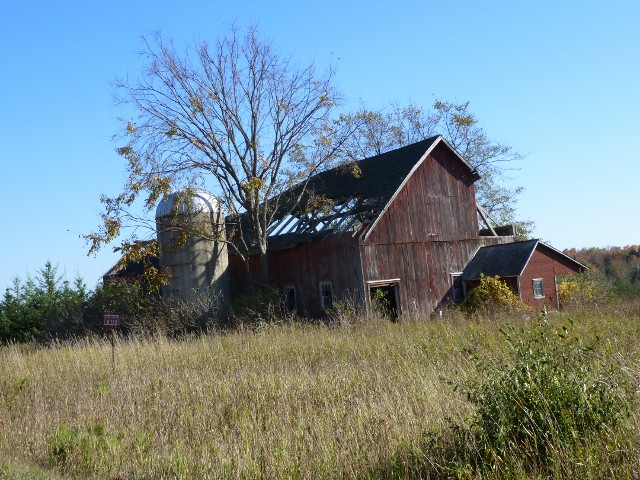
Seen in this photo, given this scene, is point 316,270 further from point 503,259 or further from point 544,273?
point 544,273

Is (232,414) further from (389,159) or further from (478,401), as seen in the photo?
(389,159)

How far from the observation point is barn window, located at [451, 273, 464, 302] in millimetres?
26625

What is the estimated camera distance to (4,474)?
7.28 metres

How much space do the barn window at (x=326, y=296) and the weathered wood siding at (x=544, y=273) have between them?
6838 millimetres

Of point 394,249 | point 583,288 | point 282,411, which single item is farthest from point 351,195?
point 282,411

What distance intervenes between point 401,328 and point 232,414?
27.1ft

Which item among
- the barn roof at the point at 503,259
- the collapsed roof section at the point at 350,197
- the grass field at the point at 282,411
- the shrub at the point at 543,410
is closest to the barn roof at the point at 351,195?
the collapsed roof section at the point at 350,197

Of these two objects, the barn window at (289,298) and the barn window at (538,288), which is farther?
the barn window at (289,298)

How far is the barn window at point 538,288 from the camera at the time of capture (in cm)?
2598

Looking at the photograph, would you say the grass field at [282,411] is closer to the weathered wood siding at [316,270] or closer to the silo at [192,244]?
the weathered wood siding at [316,270]

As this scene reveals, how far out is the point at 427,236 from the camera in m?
26.1

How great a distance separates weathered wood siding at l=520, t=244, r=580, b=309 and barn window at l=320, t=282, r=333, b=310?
269 inches

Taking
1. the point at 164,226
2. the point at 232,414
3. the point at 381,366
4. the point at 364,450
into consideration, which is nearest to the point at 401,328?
the point at 381,366

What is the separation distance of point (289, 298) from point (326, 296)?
7.24 feet
